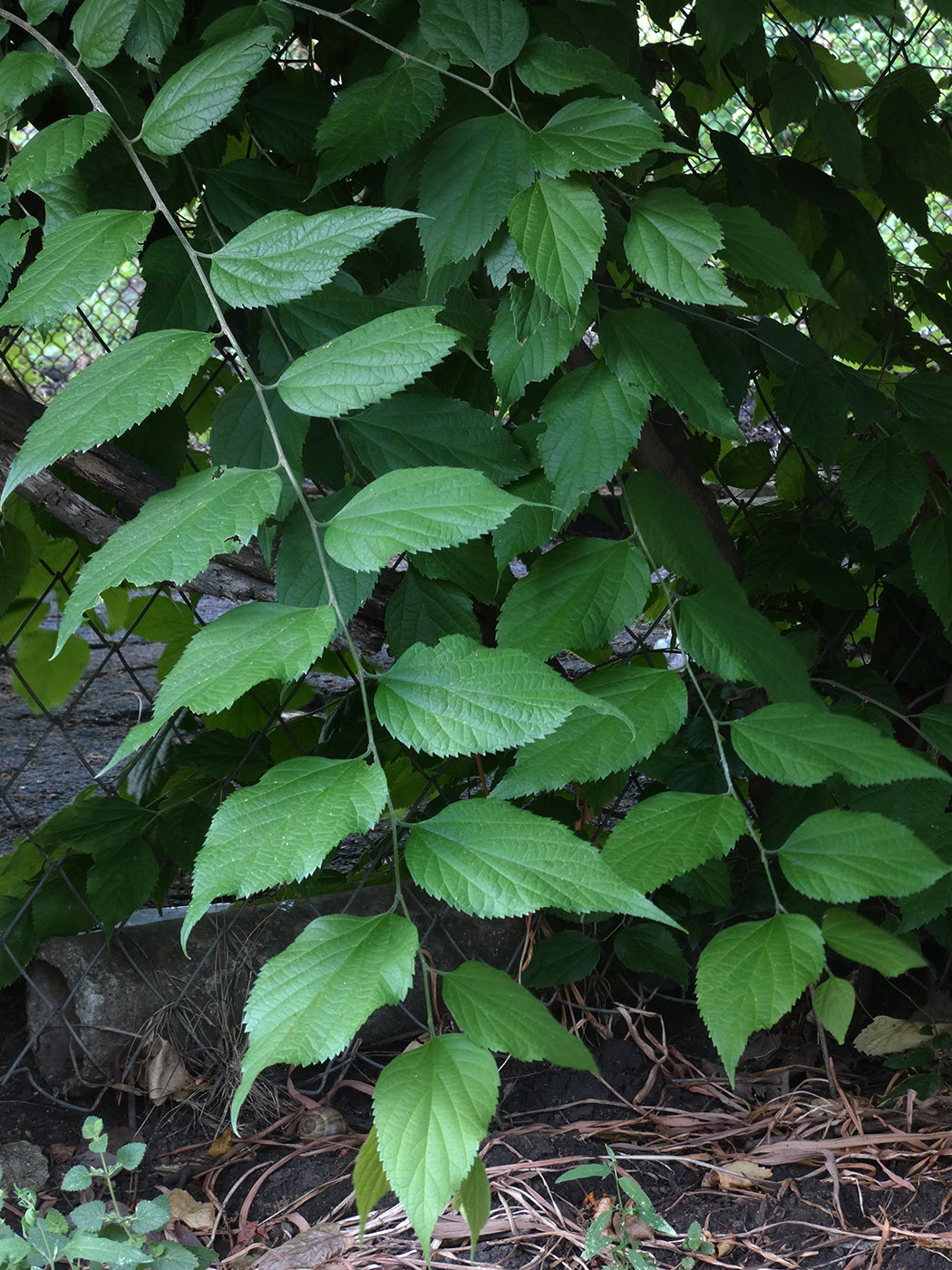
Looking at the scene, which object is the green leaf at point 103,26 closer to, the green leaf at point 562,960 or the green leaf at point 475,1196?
the green leaf at point 475,1196

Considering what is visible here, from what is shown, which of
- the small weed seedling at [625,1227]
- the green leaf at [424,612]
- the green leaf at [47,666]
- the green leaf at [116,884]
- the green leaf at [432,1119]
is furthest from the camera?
the green leaf at [47,666]

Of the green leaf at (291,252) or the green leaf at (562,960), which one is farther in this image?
the green leaf at (562,960)

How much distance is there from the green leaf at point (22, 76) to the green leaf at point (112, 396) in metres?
0.24

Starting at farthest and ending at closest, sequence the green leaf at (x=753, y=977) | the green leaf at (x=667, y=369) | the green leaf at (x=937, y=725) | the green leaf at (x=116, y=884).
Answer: the green leaf at (x=116, y=884) → the green leaf at (x=937, y=725) → the green leaf at (x=667, y=369) → the green leaf at (x=753, y=977)

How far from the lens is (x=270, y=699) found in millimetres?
1624

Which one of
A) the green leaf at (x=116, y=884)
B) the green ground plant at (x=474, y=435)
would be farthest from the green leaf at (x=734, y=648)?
the green leaf at (x=116, y=884)

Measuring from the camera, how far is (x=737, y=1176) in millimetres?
1414

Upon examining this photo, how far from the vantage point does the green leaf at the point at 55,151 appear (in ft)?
2.67

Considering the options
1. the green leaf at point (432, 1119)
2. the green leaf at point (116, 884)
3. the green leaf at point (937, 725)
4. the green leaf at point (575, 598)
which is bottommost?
the green leaf at point (116, 884)

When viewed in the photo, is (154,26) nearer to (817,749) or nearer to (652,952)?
(817,749)

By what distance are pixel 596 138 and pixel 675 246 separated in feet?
0.32

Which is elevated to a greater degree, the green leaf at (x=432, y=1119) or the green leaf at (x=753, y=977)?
the green leaf at (x=432, y=1119)

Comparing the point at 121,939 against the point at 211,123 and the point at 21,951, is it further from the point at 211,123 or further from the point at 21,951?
the point at 211,123

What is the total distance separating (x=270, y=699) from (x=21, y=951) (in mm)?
504
